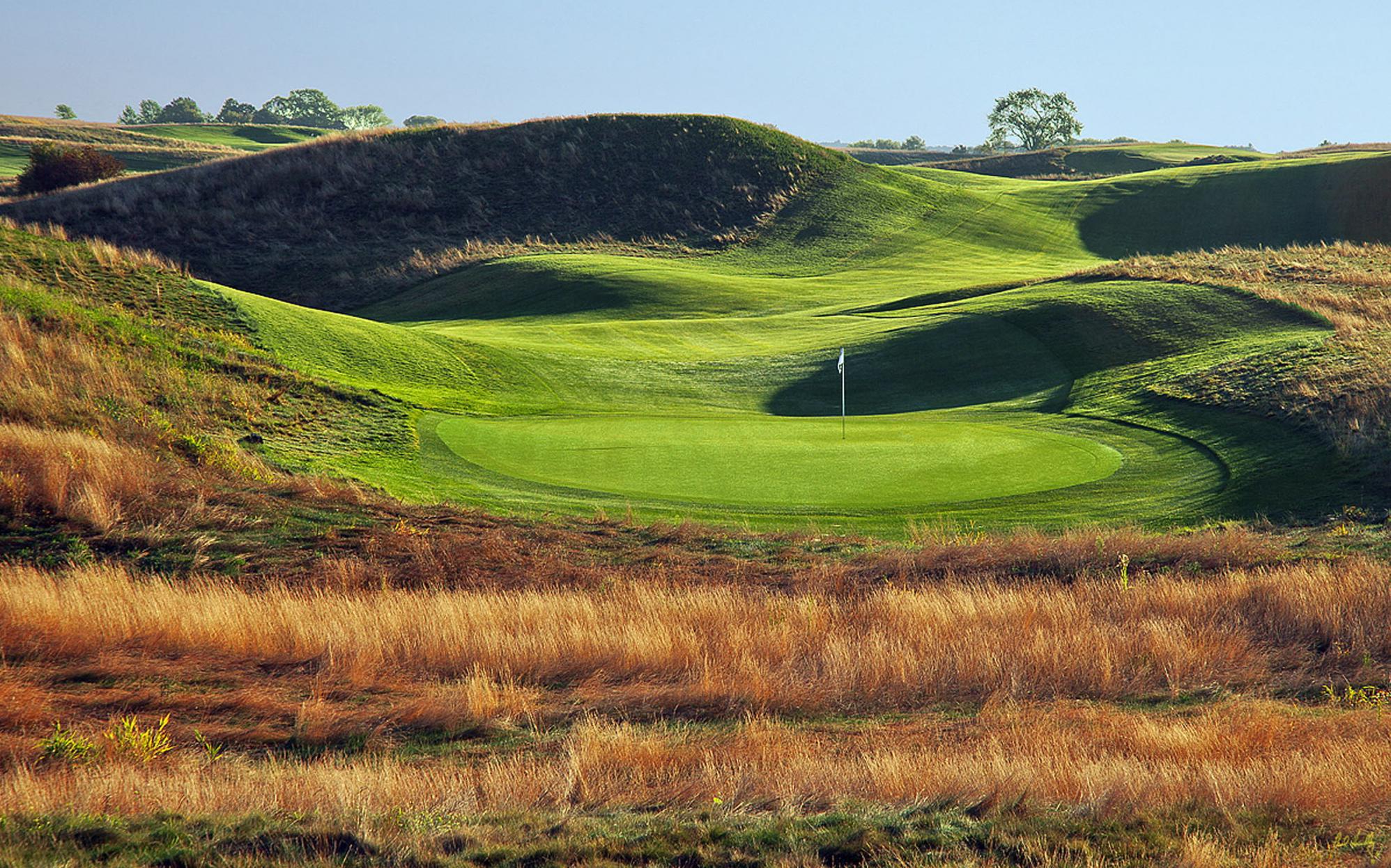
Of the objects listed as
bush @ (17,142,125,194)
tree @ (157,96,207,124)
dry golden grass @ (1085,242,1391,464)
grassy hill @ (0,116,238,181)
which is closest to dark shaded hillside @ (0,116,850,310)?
bush @ (17,142,125,194)

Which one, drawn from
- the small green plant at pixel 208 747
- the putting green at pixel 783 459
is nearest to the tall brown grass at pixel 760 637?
the small green plant at pixel 208 747

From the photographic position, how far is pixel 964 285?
38031 millimetres

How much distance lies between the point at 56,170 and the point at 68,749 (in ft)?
190

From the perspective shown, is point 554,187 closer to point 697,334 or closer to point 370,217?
point 370,217

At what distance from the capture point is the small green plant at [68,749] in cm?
582

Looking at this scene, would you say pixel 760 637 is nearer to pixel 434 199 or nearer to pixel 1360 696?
pixel 1360 696

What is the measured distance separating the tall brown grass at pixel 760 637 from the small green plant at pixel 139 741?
1503mm

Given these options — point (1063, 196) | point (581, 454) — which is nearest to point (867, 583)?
point (581, 454)

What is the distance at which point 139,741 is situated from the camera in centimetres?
600

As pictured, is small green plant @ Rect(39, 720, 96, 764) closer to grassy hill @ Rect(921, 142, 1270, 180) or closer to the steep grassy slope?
grassy hill @ Rect(921, 142, 1270, 180)

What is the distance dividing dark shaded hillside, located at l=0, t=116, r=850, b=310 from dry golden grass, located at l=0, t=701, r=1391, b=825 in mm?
40635

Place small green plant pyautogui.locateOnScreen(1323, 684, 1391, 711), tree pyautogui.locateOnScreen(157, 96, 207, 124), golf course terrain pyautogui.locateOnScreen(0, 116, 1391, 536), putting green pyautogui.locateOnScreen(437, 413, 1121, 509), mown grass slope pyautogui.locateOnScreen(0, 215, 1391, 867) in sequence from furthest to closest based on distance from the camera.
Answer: tree pyautogui.locateOnScreen(157, 96, 207, 124) < golf course terrain pyautogui.locateOnScreen(0, 116, 1391, 536) < putting green pyautogui.locateOnScreen(437, 413, 1121, 509) < small green plant pyautogui.locateOnScreen(1323, 684, 1391, 711) < mown grass slope pyautogui.locateOnScreen(0, 215, 1391, 867)

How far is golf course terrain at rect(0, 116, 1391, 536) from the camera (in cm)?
1417

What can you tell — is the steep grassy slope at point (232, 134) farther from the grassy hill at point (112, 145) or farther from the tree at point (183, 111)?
the tree at point (183, 111)
